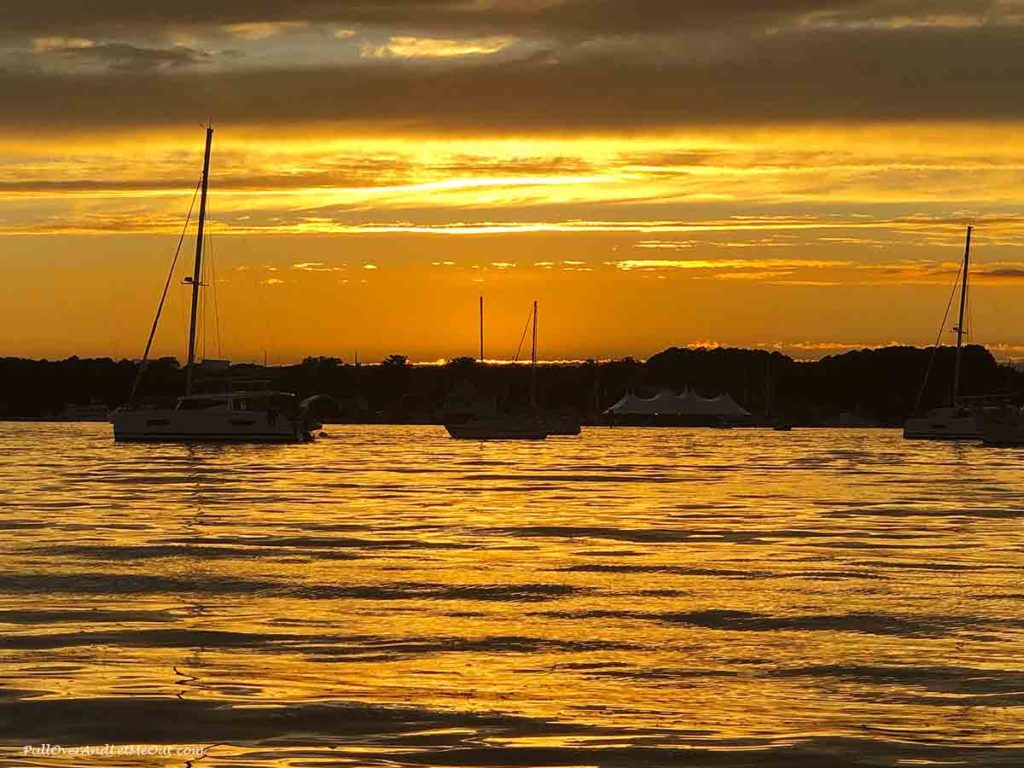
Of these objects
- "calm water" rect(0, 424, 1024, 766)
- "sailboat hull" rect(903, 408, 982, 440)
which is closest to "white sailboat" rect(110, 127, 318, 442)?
"calm water" rect(0, 424, 1024, 766)

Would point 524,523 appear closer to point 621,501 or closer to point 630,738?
point 621,501

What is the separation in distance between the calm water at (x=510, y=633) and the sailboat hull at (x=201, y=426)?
55.5m

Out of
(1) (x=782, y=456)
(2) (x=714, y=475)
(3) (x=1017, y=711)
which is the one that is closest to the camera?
(3) (x=1017, y=711)

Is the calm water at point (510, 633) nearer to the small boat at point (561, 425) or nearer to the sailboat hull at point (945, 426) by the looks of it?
the sailboat hull at point (945, 426)

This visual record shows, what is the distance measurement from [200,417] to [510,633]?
85862 mm

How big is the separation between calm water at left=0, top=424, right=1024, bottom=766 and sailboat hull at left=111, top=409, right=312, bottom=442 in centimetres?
5546

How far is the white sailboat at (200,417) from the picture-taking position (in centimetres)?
10756

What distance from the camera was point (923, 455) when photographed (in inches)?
4675

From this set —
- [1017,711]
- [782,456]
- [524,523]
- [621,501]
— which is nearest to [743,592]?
[1017,711]

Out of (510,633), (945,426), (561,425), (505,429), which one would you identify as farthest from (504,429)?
(510,633)

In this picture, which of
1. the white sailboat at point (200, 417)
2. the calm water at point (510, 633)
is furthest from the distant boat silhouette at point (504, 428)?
the calm water at point (510, 633)

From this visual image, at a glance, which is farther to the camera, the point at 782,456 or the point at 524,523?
the point at 782,456

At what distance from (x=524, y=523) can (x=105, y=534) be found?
11.3 metres

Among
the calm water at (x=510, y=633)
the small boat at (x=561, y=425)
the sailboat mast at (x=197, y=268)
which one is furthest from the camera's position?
the small boat at (x=561, y=425)
